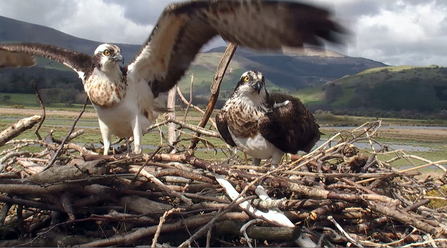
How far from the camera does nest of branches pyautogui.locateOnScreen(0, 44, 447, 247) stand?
3.82m

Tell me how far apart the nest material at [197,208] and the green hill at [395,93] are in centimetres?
6898

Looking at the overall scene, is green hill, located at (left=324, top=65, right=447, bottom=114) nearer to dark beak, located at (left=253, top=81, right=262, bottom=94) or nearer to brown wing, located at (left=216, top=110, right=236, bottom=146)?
brown wing, located at (left=216, top=110, right=236, bottom=146)

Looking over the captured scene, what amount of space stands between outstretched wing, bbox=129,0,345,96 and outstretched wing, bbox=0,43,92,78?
68 cm

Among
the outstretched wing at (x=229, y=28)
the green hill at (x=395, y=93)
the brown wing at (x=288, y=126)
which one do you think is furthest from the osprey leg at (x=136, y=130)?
the green hill at (x=395, y=93)

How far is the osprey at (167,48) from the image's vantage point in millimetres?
3094

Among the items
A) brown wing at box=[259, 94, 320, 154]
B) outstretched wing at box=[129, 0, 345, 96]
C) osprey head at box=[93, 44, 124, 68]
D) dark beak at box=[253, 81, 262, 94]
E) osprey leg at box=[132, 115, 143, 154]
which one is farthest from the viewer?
osprey leg at box=[132, 115, 143, 154]

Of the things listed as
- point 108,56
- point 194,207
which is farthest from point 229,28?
point 108,56

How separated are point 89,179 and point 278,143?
2.53m

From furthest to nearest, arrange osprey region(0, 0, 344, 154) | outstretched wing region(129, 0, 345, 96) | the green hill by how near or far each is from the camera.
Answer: the green hill < osprey region(0, 0, 344, 154) < outstretched wing region(129, 0, 345, 96)

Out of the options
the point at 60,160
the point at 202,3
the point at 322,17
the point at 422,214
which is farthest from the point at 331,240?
the point at 60,160

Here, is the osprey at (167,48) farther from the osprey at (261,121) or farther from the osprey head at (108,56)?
the osprey at (261,121)

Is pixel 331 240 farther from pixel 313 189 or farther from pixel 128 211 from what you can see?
pixel 128 211

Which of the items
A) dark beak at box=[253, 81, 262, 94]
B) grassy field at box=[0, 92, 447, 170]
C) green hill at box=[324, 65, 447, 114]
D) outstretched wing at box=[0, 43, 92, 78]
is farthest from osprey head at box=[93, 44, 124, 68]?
green hill at box=[324, 65, 447, 114]

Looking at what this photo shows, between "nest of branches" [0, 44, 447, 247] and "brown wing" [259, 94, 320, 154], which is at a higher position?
"brown wing" [259, 94, 320, 154]
